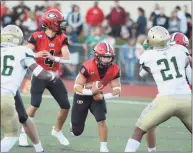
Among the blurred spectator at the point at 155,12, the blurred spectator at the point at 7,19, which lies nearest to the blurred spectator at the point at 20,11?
the blurred spectator at the point at 7,19

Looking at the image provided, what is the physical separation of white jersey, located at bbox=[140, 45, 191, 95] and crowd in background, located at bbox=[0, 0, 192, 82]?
334 inches

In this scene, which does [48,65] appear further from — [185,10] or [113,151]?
[185,10]

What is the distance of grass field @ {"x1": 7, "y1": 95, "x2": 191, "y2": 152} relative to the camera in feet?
30.5

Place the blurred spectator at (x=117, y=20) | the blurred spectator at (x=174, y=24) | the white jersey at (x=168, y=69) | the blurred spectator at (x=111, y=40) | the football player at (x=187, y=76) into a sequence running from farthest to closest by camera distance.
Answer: the blurred spectator at (x=117, y=20) → the blurred spectator at (x=174, y=24) → the blurred spectator at (x=111, y=40) → the football player at (x=187, y=76) → the white jersey at (x=168, y=69)

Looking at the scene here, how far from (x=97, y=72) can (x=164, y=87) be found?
3.78 ft

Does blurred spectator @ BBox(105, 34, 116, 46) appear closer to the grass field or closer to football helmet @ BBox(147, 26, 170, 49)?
the grass field

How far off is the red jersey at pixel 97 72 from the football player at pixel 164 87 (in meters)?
0.80

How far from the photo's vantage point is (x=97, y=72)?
28.5 feet

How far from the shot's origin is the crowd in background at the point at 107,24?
55.4 ft

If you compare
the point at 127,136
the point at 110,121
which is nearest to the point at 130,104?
the point at 110,121

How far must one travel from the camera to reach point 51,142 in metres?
9.66

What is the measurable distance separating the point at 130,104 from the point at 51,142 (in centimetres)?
454

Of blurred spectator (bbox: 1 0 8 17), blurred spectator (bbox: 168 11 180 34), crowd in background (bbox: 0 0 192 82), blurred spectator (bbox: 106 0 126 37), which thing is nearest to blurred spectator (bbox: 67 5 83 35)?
crowd in background (bbox: 0 0 192 82)

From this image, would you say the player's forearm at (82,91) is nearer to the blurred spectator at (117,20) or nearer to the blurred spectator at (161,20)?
the blurred spectator at (161,20)
